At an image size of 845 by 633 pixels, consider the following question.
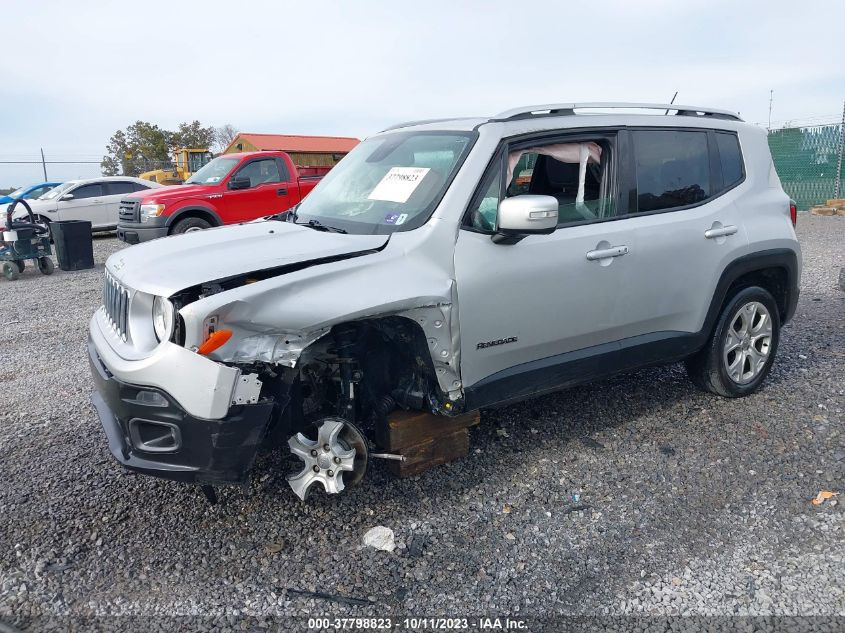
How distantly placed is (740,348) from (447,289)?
2552 millimetres

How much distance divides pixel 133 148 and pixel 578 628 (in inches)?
1780

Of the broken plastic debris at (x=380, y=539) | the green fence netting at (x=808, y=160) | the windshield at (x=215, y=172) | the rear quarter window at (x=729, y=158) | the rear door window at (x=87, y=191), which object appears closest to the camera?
the broken plastic debris at (x=380, y=539)

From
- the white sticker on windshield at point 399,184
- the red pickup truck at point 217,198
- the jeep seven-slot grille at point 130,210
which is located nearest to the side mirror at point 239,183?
the red pickup truck at point 217,198

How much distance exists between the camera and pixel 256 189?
12.4 metres

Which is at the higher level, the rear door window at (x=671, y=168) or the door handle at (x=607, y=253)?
the rear door window at (x=671, y=168)

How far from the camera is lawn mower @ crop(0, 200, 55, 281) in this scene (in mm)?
10664

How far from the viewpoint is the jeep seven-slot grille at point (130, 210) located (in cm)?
1159

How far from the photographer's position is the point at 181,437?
278 cm

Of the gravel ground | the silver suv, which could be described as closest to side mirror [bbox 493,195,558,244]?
the silver suv

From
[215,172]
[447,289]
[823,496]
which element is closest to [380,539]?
[447,289]

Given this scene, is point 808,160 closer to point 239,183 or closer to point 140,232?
point 239,183

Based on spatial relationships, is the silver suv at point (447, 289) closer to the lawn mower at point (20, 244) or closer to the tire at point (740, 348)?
the tire at point (740, 348)

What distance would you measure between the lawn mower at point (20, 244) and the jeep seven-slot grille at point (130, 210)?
1247mm

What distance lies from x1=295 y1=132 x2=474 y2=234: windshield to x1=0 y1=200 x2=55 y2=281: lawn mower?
848 centimetres
